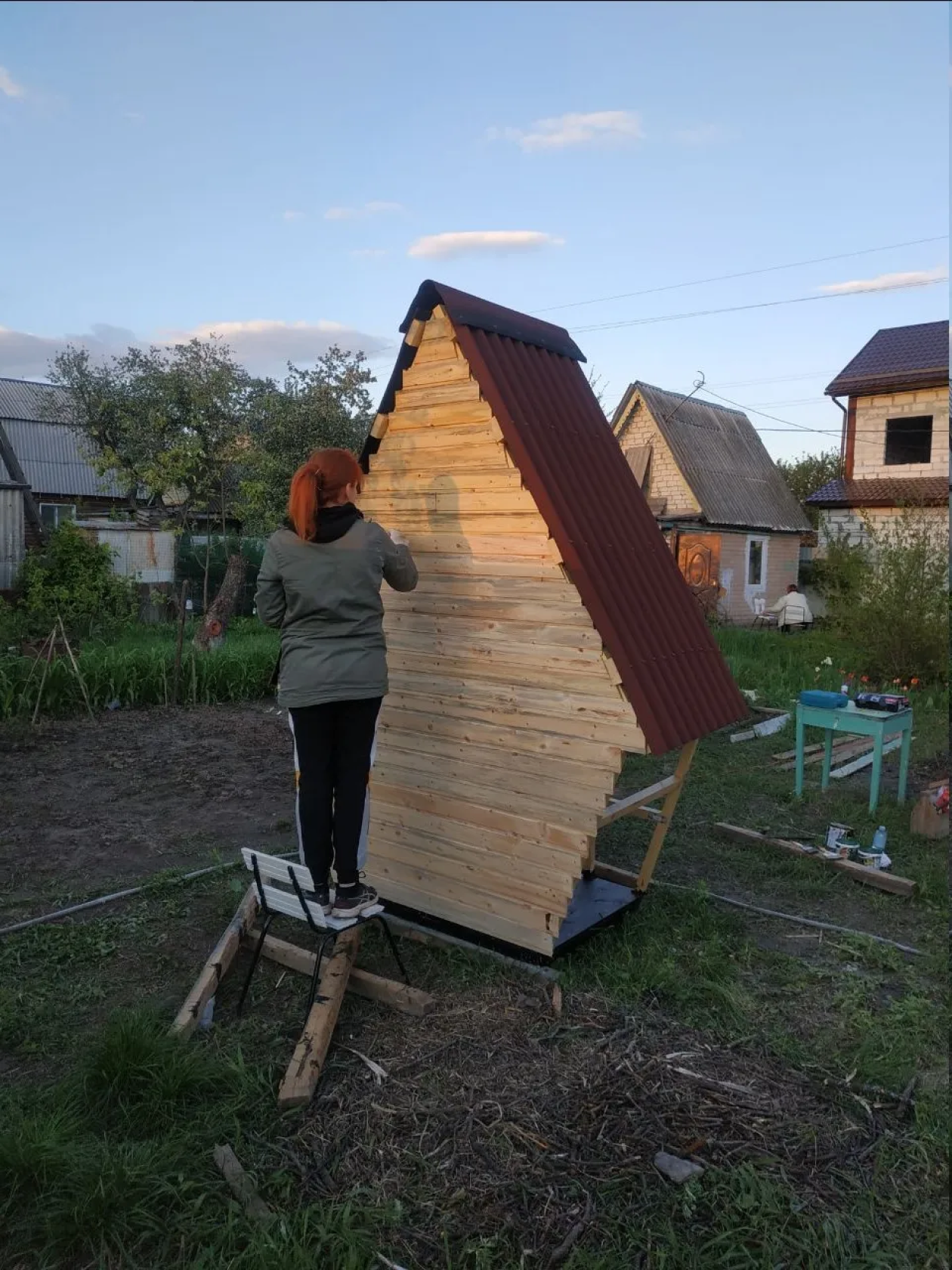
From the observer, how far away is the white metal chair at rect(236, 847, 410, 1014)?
12.0 ft

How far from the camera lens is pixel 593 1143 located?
2.92m

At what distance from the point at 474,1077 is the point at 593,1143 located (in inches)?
21.1

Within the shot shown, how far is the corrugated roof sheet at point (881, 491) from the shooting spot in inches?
764

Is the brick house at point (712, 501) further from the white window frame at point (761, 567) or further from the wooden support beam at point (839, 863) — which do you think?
the wooden support beam at point (839, 863)

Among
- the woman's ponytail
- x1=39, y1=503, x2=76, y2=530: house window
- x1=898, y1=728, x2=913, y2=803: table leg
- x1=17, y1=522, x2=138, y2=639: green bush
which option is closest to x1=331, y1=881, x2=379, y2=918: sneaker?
the woman's ponytail

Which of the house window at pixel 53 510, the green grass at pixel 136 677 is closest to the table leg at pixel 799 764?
the green grass at pixel 136 677

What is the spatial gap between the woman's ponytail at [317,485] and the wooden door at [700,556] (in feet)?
63.7

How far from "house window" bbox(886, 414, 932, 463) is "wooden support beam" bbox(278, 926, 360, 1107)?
20766 millimetres

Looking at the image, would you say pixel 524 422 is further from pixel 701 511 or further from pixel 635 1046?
pixel 701 511

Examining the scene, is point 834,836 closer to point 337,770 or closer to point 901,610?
point 337,770

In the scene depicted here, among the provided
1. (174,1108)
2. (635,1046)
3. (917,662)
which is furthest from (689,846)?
(917,662)

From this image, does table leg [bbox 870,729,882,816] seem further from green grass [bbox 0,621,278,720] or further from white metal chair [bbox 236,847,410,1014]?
green grass [bbox 0,621,278,720]

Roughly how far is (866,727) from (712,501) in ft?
52.7

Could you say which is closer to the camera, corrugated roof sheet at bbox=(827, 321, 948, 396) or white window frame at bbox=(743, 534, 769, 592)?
corrugated roof sheet at bbox=(827, 321, 948, 396)
